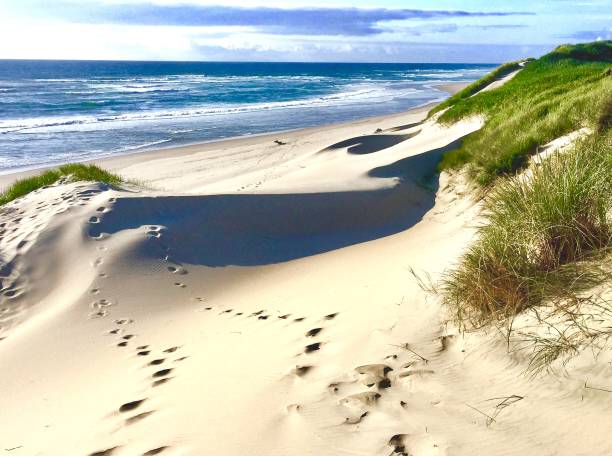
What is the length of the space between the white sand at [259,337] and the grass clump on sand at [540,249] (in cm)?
25

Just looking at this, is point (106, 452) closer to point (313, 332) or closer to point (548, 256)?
point (313, 332)

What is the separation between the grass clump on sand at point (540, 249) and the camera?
11.0 ft

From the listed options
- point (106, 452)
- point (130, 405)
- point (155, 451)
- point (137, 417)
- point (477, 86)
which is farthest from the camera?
point (477, 86)

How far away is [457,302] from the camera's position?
3.62 metres

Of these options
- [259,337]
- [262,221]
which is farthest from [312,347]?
[262,221]

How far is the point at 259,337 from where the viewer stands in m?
4.38

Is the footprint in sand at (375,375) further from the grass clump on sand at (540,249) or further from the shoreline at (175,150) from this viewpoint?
the shoreline at (175,150)

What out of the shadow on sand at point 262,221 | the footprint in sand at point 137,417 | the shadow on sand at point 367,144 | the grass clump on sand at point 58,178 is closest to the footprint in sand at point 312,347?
the footprint in sand at point 137,417

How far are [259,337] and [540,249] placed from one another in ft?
7.06

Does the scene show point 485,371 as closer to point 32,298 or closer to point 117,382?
point 117,382

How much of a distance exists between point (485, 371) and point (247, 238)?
17.2 ft

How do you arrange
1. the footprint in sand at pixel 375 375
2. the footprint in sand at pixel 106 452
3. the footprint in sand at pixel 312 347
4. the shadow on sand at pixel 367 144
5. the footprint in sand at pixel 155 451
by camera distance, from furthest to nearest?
1. the shadow on sand at pixel 367 144
2. the footprint in sand at pixel 312 347
3. the footprint in sand at pixel 375 375
4. the footprint in sand at pixel 106 452
5. the footprint in sand at pixel 155 451

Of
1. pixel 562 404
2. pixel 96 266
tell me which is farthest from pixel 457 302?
pixel 96 266

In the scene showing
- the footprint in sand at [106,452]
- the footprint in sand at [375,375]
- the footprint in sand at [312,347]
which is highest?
the footprint in sand at [375,375]
